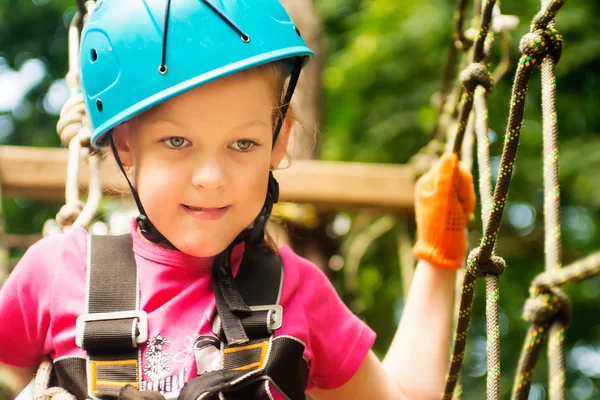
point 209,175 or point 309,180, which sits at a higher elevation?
point 309,180

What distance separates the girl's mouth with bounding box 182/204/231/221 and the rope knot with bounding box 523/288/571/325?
0.64 metres

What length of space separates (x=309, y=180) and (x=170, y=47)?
70.4 inches

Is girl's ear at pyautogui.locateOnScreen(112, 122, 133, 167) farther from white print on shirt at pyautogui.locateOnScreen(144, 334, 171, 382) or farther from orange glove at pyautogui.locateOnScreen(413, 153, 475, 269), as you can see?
orange glove at pyautogui.locateOnScreen(413, 153, 475, 269)

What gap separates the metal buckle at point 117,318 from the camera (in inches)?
50.4

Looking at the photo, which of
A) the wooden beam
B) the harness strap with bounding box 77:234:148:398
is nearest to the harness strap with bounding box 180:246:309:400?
the harness strap with bounding box 77:234:148:398

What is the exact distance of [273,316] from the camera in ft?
4.48

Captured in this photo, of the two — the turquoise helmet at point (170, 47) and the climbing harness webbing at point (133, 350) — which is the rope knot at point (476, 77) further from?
the climbing harness webbing at point (133, 350)

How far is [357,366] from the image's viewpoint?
1.48 m

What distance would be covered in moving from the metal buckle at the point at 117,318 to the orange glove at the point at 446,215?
0.67m

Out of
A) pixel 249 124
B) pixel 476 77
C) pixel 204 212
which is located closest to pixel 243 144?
pixel 249 124

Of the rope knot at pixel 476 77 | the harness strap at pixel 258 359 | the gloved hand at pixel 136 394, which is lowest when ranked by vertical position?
the gloved hand at pixel 136 394

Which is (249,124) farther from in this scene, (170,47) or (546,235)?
(546,235)

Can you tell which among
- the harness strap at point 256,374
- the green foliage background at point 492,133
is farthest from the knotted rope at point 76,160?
the green foliage background at point 492,133

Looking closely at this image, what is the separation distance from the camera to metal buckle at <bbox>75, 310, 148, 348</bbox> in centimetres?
128
